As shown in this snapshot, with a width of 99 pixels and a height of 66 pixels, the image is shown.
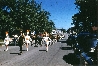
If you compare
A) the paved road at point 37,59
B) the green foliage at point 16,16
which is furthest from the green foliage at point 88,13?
the paved road at point 37,59

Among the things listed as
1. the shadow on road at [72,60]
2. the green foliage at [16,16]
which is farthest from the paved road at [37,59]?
the green foliage at [16,16]

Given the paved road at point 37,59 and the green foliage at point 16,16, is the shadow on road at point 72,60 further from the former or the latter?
the green foliage at point 16,16

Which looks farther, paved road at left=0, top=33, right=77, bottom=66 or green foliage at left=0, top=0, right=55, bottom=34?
green foliage at left=0, top=0, right=55, bottom=34

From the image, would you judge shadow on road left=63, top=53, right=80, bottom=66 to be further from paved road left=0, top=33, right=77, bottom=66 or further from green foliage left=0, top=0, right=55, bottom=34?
green foliage left=0, top=0, right=55, bottom=34

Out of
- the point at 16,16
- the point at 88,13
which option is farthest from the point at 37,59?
the point at 88,13

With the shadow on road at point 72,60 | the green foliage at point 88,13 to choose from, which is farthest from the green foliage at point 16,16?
the shadow on road at point 72,60

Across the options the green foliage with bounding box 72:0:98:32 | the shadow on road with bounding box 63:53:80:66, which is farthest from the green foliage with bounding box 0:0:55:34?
the shadow on road with bounding box 63:53:80:66

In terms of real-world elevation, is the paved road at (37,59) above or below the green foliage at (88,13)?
below

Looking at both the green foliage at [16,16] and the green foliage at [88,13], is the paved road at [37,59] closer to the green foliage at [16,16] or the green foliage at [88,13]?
the green foliage at [16,16]

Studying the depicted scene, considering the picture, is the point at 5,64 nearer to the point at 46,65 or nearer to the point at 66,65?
the point at 46,65

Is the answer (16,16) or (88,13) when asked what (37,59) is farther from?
(88,13)

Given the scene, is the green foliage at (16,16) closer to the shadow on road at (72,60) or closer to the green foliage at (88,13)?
the green foliage at (88,13)

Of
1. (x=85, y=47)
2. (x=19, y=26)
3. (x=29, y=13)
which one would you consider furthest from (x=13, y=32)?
(x=85, y=47)

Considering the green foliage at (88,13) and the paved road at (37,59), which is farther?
the green foliage at (88,13)
